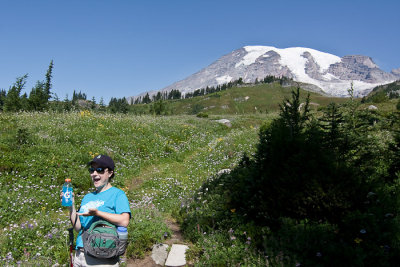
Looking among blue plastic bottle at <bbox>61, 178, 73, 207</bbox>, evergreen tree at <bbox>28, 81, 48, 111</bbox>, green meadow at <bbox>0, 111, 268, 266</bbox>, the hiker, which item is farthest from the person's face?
evergreen tree at <bbox>28, 81, 48, 111</bbox>

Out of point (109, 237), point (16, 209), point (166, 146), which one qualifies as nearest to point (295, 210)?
point (109, 237)

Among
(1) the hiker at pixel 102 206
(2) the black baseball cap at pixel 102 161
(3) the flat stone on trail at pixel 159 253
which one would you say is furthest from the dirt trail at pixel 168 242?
(2) the black baseball cap at pixel 102 161

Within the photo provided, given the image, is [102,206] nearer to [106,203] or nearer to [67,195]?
[106,203]

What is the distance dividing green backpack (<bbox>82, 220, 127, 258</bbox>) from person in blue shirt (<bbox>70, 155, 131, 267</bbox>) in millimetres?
138

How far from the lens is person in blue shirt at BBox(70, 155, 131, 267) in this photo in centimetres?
353

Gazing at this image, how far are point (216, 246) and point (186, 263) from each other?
0.78 metres

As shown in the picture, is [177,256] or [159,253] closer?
[177,256]

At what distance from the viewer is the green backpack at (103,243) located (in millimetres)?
3359

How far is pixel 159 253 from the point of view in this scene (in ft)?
20.2

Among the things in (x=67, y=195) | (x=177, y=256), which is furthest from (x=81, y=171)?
(x=67, y=195)

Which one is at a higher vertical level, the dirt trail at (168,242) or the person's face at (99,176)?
the person's face at (99,176)

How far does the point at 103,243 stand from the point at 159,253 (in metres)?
3.15

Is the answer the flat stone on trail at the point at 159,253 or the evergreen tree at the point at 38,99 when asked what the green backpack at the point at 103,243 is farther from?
the evergreen tree at the point at 38,99

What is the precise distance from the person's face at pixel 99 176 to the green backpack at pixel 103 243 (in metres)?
0.56
